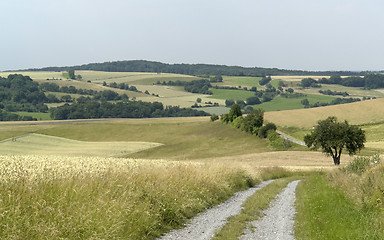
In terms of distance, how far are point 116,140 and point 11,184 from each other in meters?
99.7

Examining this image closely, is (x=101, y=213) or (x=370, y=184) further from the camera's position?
(x=370, y=184)

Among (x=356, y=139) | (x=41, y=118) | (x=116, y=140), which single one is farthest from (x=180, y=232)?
(x=41, y=118)

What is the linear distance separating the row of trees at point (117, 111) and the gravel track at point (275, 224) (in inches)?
6231

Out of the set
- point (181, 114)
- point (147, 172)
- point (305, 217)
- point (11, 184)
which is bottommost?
point (181, 114)

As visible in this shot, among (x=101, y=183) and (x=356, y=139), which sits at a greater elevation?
(x=101, y=183)

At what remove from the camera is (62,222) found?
431 inches

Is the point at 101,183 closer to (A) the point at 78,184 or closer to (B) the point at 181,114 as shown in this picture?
(A) the point at 78,184

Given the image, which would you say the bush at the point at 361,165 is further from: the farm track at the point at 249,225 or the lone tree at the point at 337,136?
the lone tree at the point at 337,136

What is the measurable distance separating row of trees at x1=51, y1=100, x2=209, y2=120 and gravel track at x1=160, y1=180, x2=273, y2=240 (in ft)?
519

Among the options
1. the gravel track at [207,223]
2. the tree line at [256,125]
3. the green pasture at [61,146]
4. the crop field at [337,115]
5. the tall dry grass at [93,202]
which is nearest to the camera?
the tall dry grass at [93,202]

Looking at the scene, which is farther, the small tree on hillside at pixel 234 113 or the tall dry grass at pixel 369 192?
the small tree on hillside at pixel 234 113

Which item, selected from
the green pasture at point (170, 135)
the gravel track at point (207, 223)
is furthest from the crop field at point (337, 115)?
the gravel track at point (207, 223)

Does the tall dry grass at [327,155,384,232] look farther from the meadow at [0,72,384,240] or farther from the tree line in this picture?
the tree line

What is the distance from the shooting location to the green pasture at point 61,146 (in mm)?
86938
